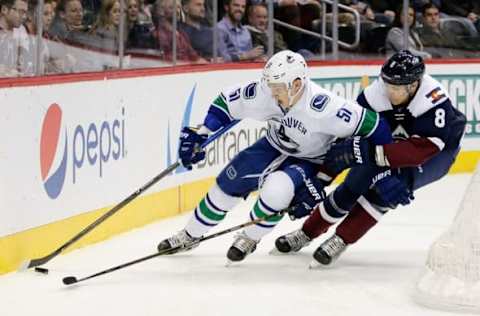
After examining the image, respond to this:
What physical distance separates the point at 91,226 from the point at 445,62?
5.39 metres

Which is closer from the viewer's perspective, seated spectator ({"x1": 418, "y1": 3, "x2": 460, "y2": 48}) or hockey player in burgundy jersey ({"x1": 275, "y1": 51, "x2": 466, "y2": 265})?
hockey player in burgundy jersey ({"x1": 275, "y1": 51, "x2": 466, "y2": 265})

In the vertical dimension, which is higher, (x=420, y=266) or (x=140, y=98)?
(x=140, y=98)

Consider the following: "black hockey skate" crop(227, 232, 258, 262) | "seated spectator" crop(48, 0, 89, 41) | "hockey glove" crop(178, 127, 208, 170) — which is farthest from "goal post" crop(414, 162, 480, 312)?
"seated spectator" crop(48, 0, 89, 41)

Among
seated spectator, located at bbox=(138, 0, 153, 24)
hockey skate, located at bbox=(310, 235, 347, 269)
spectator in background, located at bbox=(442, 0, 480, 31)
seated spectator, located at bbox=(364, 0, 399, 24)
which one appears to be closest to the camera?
hockey skate, located at bbox=(310, 235, 347, 269)

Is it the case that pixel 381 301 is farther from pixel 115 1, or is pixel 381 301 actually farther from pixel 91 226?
pixel 115 1

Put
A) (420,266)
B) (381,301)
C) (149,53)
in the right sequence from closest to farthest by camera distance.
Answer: (381,301) < (420,266) < (149,53)

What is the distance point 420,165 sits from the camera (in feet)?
21.5

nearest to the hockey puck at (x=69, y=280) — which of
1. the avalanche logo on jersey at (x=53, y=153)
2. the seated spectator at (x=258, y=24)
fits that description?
the avalanche logo on jersey at (x=53, y=153)

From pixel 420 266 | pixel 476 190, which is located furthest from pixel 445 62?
pixel 476 190

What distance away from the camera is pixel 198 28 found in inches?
385

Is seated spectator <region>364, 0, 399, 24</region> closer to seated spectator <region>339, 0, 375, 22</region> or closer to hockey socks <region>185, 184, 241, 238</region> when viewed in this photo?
seated spectator <region>339, 0, 375, 22</region>

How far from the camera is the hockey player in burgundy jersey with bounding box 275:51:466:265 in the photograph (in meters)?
6.38

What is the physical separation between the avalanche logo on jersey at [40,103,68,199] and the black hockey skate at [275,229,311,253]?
119cm

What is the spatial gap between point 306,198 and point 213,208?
562mm
